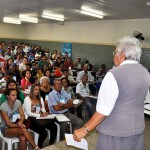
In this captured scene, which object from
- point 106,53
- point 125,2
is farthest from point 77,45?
point 125,2

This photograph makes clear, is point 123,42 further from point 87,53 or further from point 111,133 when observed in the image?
point 87,53

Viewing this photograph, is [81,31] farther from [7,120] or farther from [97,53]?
[7,120]

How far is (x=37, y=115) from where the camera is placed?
11.2 ft

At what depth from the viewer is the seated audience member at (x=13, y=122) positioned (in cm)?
298

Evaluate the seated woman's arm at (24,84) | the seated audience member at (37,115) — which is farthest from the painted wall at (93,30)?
the seated audience member at (37,115)

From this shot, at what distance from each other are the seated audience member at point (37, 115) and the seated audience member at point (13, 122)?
20cm

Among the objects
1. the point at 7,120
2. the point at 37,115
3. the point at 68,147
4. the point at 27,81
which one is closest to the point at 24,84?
the point at 27,81

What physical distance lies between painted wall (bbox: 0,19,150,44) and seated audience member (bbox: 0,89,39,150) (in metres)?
6.60

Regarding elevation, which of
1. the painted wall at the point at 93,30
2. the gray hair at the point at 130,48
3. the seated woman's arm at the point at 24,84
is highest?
the painted wall at the point at 93,30

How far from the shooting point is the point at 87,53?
10812 millimetres

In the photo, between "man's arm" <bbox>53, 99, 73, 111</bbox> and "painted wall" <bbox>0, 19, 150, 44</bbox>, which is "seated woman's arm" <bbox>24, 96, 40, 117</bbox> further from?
"painted wall" <bbox>0, 19, 150, 44</bbox>

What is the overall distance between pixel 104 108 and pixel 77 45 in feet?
33.8

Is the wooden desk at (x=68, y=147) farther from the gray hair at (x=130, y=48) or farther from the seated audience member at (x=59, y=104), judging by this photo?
the gray hair at (x=130, y=48)

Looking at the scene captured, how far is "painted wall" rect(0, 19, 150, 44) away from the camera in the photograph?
29.1 ft
